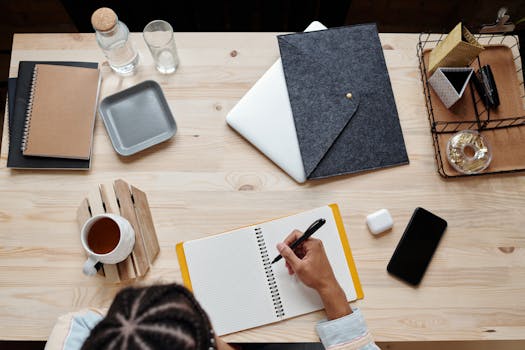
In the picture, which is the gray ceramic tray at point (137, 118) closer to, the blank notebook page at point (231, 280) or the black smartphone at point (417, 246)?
the blank notebook page at point (231, 280)

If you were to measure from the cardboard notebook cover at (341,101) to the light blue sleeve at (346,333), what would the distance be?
0.30 meters

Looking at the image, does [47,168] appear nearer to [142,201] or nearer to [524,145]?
[142,201]

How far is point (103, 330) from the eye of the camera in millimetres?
534

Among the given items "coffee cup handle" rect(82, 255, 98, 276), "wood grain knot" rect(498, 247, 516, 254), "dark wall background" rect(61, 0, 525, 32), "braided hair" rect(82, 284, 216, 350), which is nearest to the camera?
"braided hair" rect(82, 284, 216, 350)

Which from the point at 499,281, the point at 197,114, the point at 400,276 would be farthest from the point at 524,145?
the point at 197,114

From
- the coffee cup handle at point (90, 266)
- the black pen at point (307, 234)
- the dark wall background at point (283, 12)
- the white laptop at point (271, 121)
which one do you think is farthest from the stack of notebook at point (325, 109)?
the dark wall background at point (283, 12)

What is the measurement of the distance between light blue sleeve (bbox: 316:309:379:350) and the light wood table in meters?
0.03

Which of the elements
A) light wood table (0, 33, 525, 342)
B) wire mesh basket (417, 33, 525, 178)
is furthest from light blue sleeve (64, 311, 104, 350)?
wire mesh basket (417, 33, 525, 178)

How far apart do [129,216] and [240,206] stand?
0.76ft

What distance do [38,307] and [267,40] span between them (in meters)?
0.76

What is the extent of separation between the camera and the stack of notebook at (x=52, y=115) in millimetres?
889

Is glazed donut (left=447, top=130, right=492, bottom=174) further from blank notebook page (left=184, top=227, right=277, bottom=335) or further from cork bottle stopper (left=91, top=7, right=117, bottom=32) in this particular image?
cork bottle stopper (left=91, top=7, right=117, bottom=32)

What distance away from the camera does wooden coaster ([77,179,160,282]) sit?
2.73 feet

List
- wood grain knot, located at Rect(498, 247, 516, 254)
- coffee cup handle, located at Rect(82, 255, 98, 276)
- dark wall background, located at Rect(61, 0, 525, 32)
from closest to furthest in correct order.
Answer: coffee cup handle, located at Rect(82, 255, 98, 276), wood grain knot, located at Rect(498, 247, 516, 254), dark wall background, located at Rect(61, 0, 525, 32)
